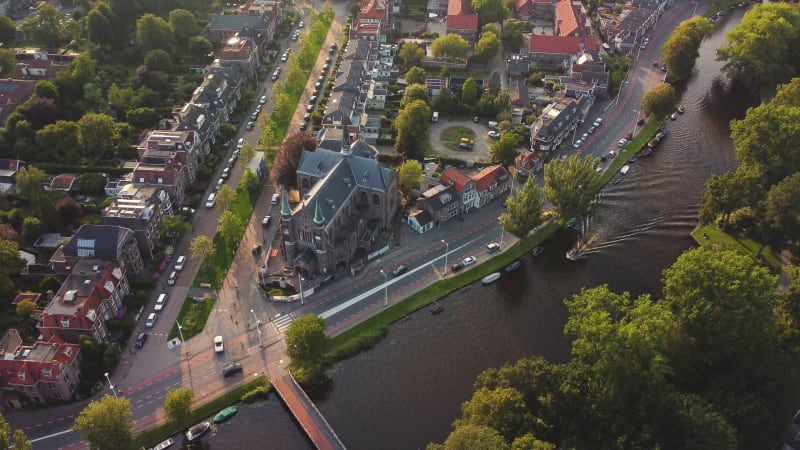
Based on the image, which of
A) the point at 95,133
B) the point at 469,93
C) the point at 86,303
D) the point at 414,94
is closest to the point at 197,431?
the point at 86,303

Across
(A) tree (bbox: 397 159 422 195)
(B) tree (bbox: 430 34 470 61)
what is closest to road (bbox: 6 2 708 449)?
(A) tree (bbox: 397 159 422 195)

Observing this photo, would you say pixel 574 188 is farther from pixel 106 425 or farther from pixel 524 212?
pixel 106 425

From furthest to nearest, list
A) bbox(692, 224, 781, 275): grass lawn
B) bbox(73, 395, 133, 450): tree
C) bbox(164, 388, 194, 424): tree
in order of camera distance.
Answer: bbox(692, 224, 781, 275): grass lawn → bbox(164, 388, 194, 424): tree → bbox(73, 395, 133, 450): tree

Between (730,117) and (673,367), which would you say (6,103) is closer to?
(673,367)

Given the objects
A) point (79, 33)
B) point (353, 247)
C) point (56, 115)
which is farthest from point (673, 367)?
point (79, 33)

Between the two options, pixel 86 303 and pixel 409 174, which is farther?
pixel 409 174

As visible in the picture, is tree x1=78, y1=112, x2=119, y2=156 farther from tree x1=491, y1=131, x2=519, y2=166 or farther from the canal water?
tree x1=491, y1=131, x2=519, y2=166

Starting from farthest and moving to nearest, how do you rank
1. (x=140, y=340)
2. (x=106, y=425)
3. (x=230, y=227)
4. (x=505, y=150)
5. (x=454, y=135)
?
(x=454, y=135), (x=505, y=150), (x=230, y=227), (x=140, y=340), (x=106, y=425)
